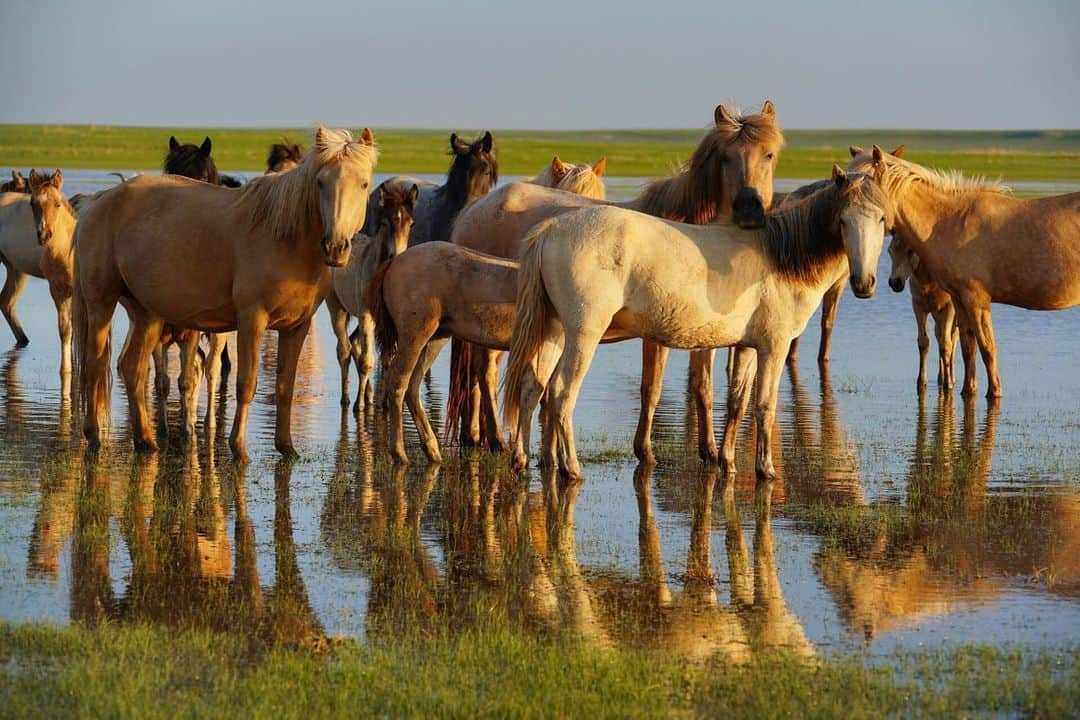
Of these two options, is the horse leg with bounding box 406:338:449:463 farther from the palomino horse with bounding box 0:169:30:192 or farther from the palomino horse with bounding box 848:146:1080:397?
the palomino horse with bounding box 0:169:30:192

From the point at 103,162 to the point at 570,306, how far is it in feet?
275

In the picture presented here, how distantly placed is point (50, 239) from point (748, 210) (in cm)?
818

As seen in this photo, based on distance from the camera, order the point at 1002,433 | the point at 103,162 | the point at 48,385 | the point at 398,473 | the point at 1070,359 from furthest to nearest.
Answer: the point at 103,162, the point at 1070,359, the point at 48,385, the point at 1002,433, the point at 398,473

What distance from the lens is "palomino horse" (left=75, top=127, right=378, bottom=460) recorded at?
32.6 ft

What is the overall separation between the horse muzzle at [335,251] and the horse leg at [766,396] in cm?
280

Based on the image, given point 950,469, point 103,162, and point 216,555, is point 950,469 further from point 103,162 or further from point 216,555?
point 103,162

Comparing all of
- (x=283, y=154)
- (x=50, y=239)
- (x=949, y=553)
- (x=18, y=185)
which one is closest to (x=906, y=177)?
(x=283, y=154)

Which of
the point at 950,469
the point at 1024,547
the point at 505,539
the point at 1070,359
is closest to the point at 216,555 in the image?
the point at 505,539

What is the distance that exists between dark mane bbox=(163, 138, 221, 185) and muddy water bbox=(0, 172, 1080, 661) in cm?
229

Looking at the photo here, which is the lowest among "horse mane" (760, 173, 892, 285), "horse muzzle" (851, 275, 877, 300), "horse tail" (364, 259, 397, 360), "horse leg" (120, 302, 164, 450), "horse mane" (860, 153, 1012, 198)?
"horse leg" (120, 302, 164, 450)

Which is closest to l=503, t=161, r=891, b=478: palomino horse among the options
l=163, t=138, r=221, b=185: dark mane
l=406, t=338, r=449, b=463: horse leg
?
l=406, t=338, r=449, b=463: horse leg

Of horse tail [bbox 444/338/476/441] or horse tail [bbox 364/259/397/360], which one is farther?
horse tail [bbox 444/338/476/441]

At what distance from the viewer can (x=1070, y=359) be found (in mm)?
18188

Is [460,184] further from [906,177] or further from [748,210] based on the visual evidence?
[748,210]
